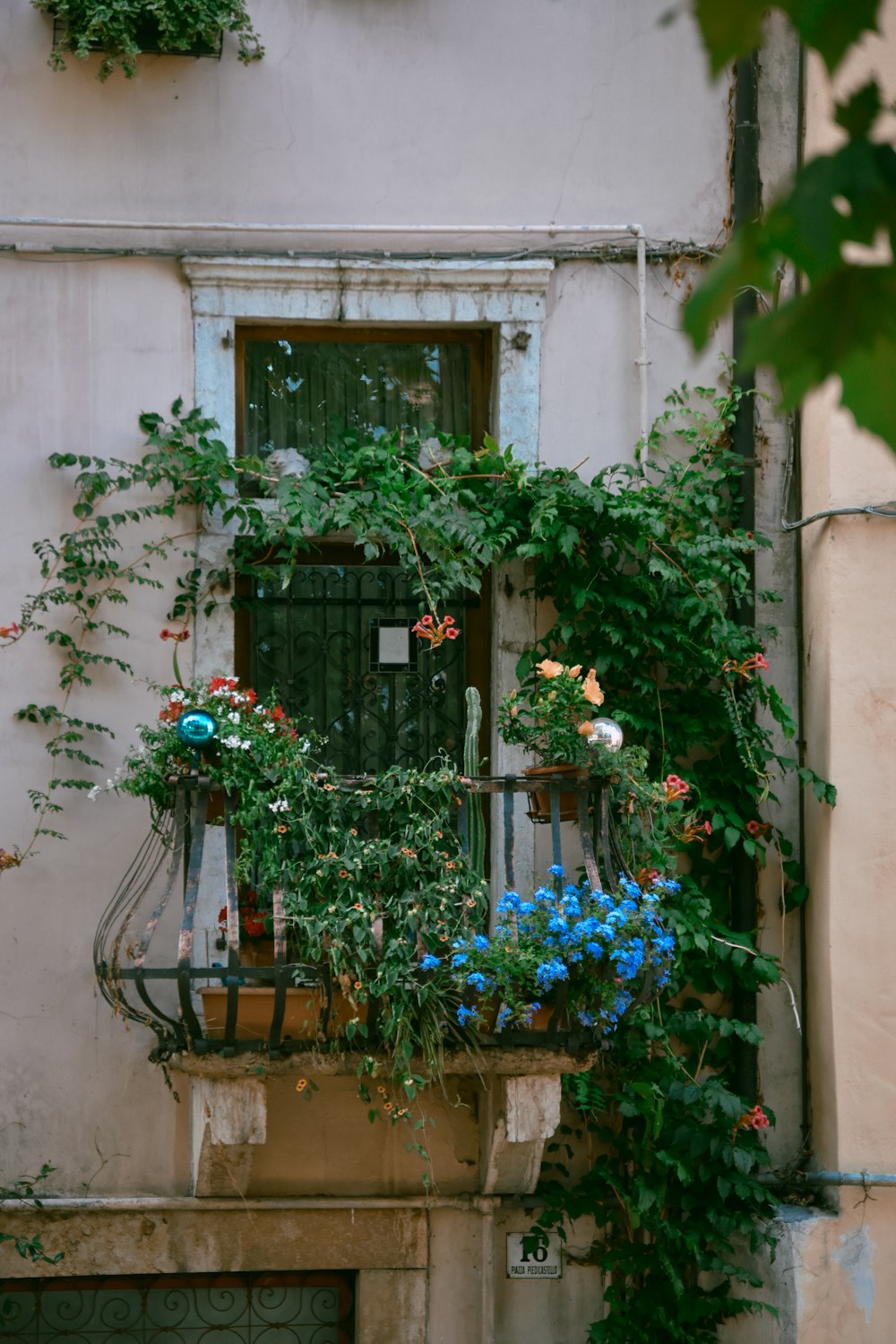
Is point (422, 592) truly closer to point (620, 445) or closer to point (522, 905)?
point (620, 445)

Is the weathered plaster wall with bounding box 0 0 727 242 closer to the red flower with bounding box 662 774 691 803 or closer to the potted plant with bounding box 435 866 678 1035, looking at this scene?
the red flower with bounding box 662 774 691 803

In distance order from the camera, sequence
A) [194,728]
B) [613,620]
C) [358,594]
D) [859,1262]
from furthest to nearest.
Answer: [358,594], [613,620], [859,1262], [194,728]

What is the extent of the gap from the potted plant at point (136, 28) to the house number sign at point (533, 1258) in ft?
14.4

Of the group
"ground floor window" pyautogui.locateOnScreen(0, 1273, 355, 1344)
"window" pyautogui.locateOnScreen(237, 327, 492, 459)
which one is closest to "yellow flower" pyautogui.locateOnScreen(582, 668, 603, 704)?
"window" pyautogui.locateOnScreen(237, 327, 492, 459)

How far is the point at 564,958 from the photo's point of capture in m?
4.74

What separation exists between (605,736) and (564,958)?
30.0 inches

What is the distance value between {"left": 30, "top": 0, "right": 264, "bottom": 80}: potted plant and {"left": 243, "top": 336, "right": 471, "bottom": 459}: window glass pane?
1.10 meters

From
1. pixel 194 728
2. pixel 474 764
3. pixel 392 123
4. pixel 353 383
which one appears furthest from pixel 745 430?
pixel 194 728

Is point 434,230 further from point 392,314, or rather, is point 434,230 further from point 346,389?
point 346,389

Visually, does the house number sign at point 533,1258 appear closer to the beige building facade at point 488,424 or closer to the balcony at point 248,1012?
the beige building facade at point 488,424

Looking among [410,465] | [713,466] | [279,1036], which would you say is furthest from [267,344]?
[279,1036]

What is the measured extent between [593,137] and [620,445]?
3.86 ft

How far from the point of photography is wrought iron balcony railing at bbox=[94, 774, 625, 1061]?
4.77m

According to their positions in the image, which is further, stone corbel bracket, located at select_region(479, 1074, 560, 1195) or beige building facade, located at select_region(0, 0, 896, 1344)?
beige building facade, located at select_region(0, 0, 896, 1344)
